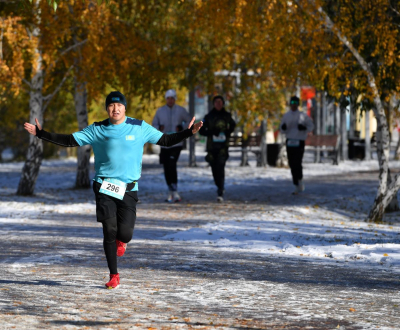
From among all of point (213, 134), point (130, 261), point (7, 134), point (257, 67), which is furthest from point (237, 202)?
point (7, 134)

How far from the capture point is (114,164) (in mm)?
7863

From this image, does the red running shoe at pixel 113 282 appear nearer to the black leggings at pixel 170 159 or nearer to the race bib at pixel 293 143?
the black leggings at pixel 170 159

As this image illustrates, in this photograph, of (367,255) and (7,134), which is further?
(7,134)

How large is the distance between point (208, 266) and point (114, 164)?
199 cm

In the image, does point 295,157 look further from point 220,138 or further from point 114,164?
point 114,164

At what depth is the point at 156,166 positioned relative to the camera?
30.2 metres

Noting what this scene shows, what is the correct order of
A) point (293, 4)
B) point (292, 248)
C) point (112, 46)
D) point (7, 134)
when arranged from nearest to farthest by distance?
1. point (292, 248)
2. point (293, 4)
3. point (112, 46)
4. point (7, 134)

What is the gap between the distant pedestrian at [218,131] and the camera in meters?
16.7

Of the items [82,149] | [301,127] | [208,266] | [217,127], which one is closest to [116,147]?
[208,266]

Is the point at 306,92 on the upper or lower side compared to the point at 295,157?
upper

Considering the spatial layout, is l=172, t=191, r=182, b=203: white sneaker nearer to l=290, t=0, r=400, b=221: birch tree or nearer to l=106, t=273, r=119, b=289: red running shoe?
l=290, t=0, r=400, b=221: birch tree

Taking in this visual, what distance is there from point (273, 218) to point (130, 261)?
531cm

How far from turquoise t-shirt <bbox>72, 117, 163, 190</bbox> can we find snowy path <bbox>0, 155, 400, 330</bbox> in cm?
105

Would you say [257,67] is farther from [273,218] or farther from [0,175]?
[273,218]
